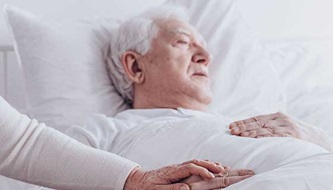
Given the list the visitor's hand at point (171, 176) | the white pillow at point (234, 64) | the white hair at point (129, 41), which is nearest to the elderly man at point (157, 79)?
the white hair at point (129, 41)

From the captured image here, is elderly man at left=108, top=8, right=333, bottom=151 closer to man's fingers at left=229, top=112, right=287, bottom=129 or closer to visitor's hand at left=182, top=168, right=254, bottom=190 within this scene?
man's fingers at left=229, top=112, right=287, bottom=129

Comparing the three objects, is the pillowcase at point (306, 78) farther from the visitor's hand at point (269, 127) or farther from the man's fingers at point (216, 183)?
the man's fingers at point (216, 183)

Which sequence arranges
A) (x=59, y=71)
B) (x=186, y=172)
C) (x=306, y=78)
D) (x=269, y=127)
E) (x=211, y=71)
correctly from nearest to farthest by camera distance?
1. (x=186, y=172)
2. (x=269, y=127)
3. (x=59, y=71)
4. (x=211, y=71)
5. (x=306, y=78)

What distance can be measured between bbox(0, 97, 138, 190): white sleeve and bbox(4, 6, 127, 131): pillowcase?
1.81ft

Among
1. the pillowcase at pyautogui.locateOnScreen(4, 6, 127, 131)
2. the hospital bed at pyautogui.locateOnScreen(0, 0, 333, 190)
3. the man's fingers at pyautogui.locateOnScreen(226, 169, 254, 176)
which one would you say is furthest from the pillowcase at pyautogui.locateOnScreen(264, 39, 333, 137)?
the man's fingers at pyautogui.locateOnScreen(226, 169, 254, 176)

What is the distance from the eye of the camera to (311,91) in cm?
225

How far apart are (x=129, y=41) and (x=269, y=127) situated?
50 centimetres

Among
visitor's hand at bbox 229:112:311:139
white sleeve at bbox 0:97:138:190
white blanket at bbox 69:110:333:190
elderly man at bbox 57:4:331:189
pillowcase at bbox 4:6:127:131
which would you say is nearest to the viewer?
white blanket at bbox 69:110:333:190

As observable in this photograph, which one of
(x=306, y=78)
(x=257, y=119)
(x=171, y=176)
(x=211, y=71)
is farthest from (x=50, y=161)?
(x=306, y=78)

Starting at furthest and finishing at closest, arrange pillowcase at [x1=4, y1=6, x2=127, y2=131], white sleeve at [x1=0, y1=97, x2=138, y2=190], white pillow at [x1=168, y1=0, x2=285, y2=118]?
white pillow at [x1=168, y1=0, x2=285, y2=118]
pillowcase at [x1=4, y1=6, x2=127, y2=131]
white sleeve at [x1=0, y1=97, x2=138, y2=190]

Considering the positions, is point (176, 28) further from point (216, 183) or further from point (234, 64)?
point (216, 183)

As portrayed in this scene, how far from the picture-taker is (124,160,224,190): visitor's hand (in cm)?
125

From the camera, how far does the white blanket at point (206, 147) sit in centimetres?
117

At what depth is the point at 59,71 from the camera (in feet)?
6.26
